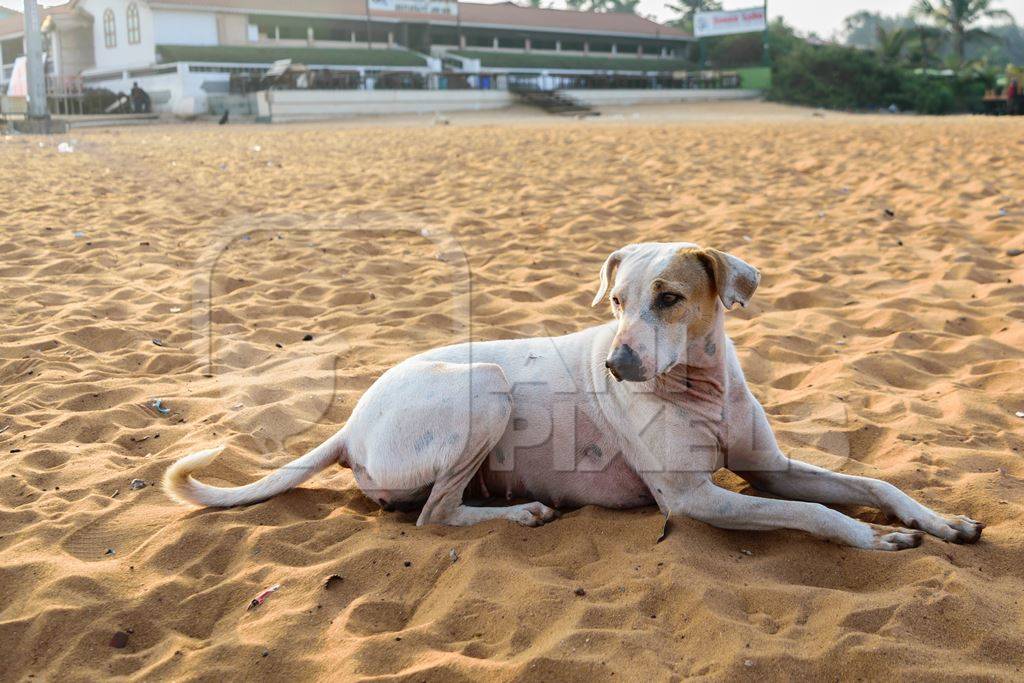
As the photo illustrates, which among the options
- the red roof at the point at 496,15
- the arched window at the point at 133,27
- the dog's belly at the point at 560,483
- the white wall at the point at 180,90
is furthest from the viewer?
the red roof at the point at 496,15

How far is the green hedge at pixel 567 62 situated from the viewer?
5119cm

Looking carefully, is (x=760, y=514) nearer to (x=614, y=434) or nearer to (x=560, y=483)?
(x=614, y=434)

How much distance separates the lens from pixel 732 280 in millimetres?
3297

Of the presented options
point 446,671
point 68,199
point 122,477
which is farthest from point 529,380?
point 68,199

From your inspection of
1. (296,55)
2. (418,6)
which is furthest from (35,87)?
(418,6)

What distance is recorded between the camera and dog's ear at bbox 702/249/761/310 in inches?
130

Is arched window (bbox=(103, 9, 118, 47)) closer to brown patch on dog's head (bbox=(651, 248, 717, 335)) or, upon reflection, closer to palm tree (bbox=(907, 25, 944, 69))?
palm tree (bbox=(907, 25, 944, 69))

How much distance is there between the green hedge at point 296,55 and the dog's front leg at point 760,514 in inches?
1683

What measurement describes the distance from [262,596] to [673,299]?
5.94 ft

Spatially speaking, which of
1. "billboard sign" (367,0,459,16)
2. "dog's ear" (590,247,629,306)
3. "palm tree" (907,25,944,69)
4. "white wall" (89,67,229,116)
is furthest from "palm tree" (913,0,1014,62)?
"dog's ear" (590,247,629,306)

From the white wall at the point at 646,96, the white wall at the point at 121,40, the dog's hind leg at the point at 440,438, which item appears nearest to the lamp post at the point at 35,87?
the white wall at the point at 121,40

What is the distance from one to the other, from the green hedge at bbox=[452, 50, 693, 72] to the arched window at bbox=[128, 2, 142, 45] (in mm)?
16808

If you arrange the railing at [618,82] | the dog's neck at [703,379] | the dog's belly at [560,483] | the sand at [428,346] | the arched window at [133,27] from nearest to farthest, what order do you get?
the sand at [428,346], the dog's neck at [703,379], the dog's belly at [560,483], the arched window at [133,27], the railing at [618,82]

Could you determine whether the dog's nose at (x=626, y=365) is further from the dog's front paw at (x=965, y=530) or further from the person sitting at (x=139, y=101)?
the person sitting at (x=139, y=101)
